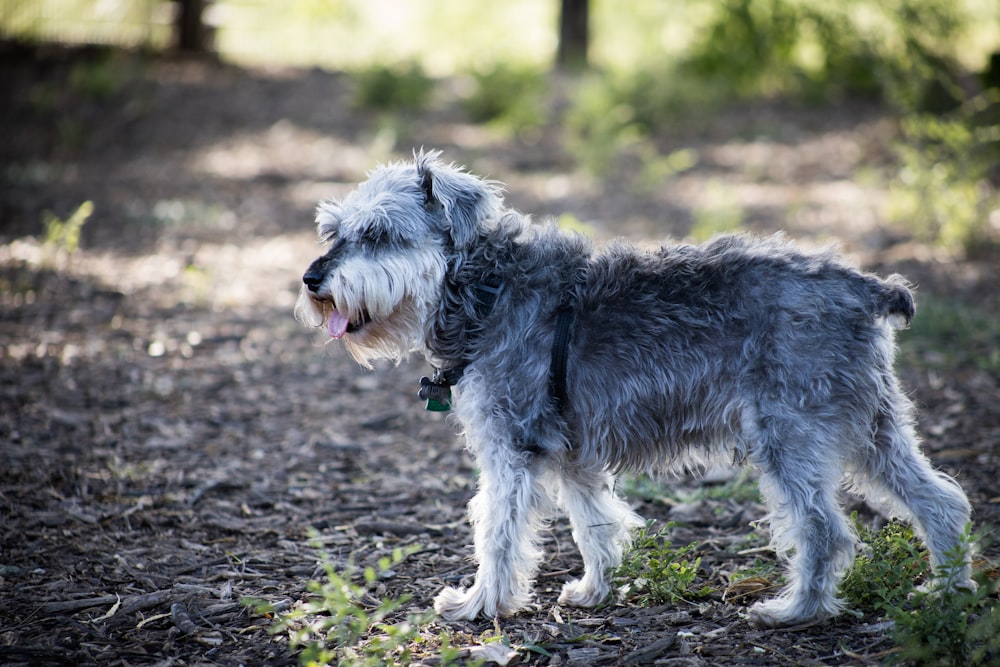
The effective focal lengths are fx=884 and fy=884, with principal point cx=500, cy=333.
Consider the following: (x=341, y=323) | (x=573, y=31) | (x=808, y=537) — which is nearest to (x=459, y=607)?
(x=341, y=323)

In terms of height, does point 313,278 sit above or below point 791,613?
above

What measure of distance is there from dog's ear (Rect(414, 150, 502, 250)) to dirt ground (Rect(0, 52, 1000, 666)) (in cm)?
187

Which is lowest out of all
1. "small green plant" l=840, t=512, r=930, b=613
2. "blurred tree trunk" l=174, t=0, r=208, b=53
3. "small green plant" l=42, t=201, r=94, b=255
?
"small green plant" l=840, t=512, r=930, b=613

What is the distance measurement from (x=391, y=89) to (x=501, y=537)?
597 inches

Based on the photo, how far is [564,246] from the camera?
456cm

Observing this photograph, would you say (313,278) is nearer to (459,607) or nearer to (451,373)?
(451,373)

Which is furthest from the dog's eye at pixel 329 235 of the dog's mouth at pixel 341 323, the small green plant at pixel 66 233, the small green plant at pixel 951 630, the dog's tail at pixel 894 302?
the small green plant at pixel 66 233

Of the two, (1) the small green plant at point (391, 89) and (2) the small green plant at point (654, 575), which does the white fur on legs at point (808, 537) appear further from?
(1) the small green plant at point (391, 89)

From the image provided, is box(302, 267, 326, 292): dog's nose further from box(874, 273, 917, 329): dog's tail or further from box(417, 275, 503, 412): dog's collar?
box(874, 273, 917, 329): dog's tail

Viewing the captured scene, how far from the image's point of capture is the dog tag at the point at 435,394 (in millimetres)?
4551

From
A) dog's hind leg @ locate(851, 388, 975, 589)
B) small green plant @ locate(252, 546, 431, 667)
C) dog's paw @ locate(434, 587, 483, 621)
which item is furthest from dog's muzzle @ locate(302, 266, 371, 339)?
dog's hind leg @ locate(851, 388, 975, 589)

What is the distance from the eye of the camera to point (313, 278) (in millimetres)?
4336

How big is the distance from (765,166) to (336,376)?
926 centimetres

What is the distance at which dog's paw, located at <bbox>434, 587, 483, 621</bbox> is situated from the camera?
429 cm
